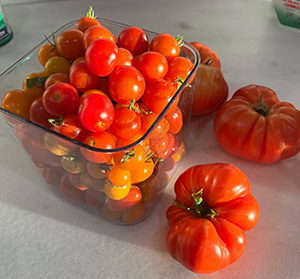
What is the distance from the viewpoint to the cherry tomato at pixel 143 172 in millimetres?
553

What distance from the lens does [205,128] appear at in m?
0.83

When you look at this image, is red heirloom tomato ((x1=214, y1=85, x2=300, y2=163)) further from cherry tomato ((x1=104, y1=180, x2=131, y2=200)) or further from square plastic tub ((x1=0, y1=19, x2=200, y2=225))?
cherry tomato ((x1=104, y1=180, x2=131, y2=200))

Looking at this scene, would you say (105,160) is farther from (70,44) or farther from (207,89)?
(207,89)

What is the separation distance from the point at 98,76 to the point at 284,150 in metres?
0.41

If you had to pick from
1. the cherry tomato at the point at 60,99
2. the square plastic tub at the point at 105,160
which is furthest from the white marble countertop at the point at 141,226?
the cherry tomato at the point at 60,99

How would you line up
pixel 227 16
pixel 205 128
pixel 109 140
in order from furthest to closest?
pixel 227 16
pixel 205 128
pixel 109 140

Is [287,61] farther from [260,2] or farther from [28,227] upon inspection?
[28,227]

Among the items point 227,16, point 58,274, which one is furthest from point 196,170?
point 227,16

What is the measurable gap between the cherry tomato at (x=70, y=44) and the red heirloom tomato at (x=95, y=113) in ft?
0.48

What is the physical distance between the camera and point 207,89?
2.54ft

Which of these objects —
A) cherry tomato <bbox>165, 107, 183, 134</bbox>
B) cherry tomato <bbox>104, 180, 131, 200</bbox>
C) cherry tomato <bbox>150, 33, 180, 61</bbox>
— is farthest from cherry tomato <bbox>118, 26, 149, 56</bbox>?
cherry tomato <bbox>104, 180, 131, 200</bbox>

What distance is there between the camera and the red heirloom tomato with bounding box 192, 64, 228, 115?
775mm

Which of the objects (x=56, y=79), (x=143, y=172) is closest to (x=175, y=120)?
(x=143, y=172)

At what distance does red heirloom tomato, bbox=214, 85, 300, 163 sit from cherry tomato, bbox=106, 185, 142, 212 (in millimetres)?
247
